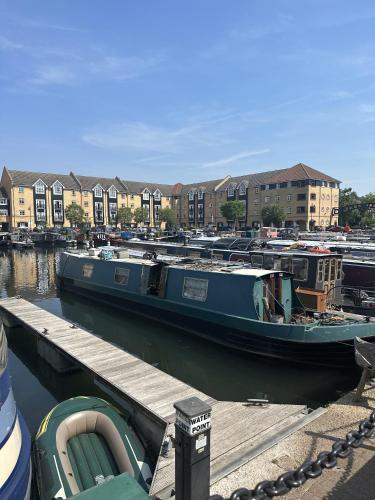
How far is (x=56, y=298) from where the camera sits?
22.5 meters

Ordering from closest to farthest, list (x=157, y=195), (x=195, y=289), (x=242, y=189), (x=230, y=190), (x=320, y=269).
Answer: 1. (x=195, y=289)
2. (x=320, y=269)
3. (x=242, y=189)
4. (x=230, y=190)
5. (x=157, y=195)

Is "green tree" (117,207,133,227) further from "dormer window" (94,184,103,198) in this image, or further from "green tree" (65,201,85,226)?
"green tree" (65,201,85,226)

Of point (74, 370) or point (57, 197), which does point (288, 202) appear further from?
point (74, 370)

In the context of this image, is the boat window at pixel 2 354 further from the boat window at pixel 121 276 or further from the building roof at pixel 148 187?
the building roof at pixel 148 187

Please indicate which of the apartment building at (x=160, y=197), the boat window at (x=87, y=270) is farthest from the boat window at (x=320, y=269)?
the apartment building at (x=160, y=197)

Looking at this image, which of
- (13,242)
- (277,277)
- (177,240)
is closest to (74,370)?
(277,277)

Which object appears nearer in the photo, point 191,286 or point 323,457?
point 323,457

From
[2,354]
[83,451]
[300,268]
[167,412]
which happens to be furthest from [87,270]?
[2,354]

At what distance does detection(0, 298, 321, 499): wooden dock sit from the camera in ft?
17.6

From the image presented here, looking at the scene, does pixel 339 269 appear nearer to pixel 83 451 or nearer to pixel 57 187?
pixel 83 451

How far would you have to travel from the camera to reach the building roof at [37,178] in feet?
243

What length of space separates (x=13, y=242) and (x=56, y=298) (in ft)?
115

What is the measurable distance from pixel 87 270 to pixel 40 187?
62.3 metres

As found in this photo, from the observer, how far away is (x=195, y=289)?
1395 cm
